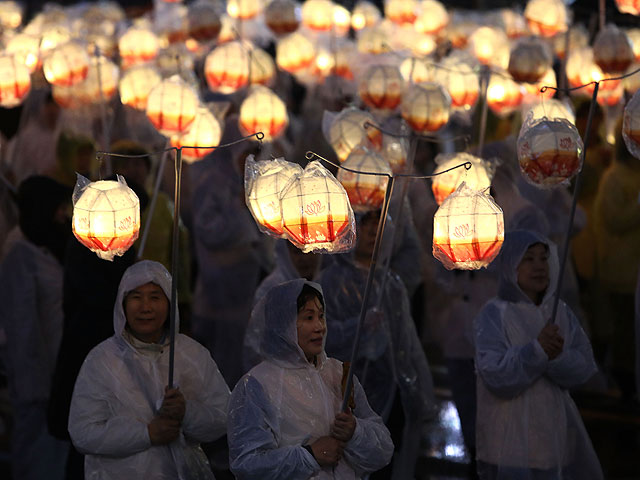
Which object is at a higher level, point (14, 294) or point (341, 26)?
point (341, 26)

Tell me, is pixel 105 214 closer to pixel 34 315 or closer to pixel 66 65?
pixel 34 315

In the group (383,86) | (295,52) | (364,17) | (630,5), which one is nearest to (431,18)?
(364,17)

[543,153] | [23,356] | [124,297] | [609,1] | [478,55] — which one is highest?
[609,1]

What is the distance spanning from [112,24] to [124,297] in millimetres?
8639

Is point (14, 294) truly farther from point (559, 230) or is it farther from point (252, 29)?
point (252, 29)

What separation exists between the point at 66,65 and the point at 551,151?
14.2ft

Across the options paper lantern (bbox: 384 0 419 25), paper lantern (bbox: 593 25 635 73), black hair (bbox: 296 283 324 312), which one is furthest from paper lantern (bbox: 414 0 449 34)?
black hair (bbox: 296 283 324 312)

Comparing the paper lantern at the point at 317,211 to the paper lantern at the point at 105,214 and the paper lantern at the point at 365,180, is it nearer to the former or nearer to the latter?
the paper lantern at the point at 105,214

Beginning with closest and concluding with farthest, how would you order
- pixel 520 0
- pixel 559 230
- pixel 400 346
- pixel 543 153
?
1. pixel 543 153
2. pixel 400 346
3. pixel 559 230
4. pixel 520 0

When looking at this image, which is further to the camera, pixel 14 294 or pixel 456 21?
pixel 456 21

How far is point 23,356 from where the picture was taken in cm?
658

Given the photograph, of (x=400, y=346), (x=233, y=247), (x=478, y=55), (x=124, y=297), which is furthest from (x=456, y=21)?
(x=124, y=297)

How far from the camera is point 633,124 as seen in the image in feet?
15.9

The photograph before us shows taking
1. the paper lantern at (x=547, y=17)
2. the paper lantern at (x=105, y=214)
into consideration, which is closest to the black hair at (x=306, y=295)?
the paper lantern at (x=105, y=214)
